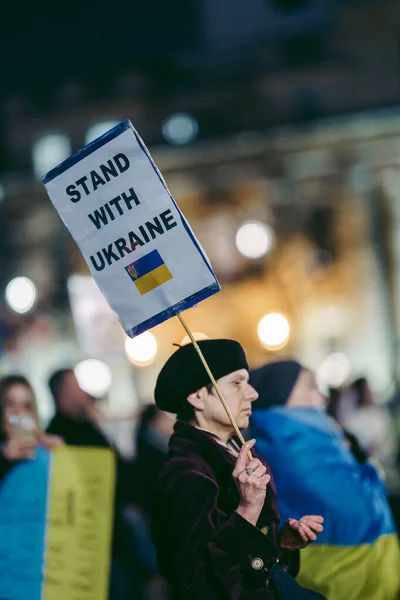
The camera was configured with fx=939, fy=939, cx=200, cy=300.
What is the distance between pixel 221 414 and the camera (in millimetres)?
3508

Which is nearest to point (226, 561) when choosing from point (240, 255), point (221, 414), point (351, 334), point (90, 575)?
point (221, 414)

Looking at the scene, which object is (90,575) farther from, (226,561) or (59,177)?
(59,177)

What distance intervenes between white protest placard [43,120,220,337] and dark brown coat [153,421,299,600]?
56 centimetres

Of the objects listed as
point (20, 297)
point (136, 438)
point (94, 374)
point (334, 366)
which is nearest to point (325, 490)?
point (136, 438)

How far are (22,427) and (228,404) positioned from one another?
1.52 metres

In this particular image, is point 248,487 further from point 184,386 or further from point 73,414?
point 73,414

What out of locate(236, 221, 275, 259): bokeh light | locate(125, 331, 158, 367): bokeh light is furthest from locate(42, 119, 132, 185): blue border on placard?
locate(236, 221, 275, 259): bokeh light

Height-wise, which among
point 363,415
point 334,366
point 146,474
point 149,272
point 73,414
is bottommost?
point 334,366

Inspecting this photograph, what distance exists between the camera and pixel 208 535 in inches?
127

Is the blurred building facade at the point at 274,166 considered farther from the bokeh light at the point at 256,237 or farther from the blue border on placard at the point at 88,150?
the blue border on placard at the point at 88,150

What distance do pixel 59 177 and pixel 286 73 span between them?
80.3 feet

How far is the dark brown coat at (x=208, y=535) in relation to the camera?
3.21 m

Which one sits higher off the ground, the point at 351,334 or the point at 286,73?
the point at 286,73

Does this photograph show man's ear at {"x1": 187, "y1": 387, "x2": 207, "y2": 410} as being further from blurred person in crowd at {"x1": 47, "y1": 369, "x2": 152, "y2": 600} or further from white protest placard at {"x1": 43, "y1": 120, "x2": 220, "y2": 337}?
blurred person in crowd at {"x1": 47, "y1": 369, "x2": 152, "y2": 600}
